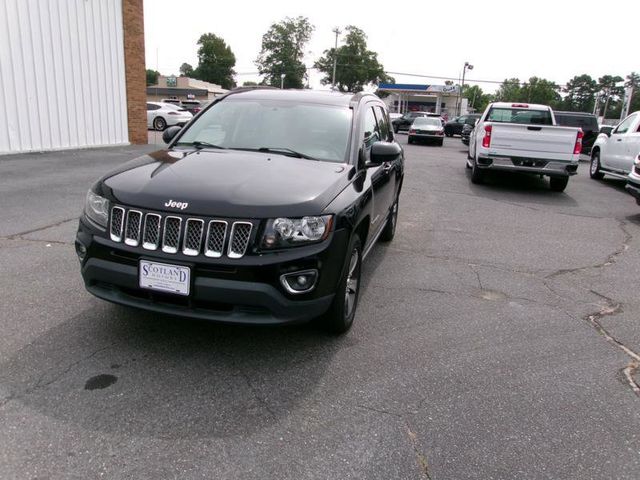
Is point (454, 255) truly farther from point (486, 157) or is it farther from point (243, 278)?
point (486, 157)

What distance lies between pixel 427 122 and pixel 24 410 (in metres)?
26.9

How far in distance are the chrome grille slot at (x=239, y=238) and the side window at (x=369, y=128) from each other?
1849 mm

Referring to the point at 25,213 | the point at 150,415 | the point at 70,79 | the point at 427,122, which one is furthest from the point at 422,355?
the point at 427,122

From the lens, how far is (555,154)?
10766 mm

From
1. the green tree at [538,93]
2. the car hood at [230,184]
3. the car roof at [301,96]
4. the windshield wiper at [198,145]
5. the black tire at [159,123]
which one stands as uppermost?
the green tree at [538,93]

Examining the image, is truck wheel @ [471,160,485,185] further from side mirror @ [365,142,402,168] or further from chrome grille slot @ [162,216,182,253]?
chrome grille slot @ [162,216,182,253]

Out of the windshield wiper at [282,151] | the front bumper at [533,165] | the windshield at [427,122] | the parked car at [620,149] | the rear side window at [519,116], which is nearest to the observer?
the windshield wiper at [282,151]

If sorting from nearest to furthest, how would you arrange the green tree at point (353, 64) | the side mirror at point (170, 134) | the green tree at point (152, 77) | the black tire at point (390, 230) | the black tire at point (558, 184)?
1. the side mirror at point (170, 134)
2. the black tire at point (390, 230)
3. the black tire at point (558, 184)
4. the green tree at point (353, 64)
5. the green tree at point (152, 77)

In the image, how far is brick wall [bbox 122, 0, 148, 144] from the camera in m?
16.2

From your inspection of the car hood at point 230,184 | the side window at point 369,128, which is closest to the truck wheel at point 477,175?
the side window at point 369,128

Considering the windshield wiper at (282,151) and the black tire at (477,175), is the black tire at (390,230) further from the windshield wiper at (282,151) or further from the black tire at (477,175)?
the black tire at (477,175)

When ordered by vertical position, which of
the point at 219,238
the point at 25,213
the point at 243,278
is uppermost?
the point at 219,238

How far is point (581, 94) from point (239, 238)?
142m

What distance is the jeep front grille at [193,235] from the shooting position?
3.00m
